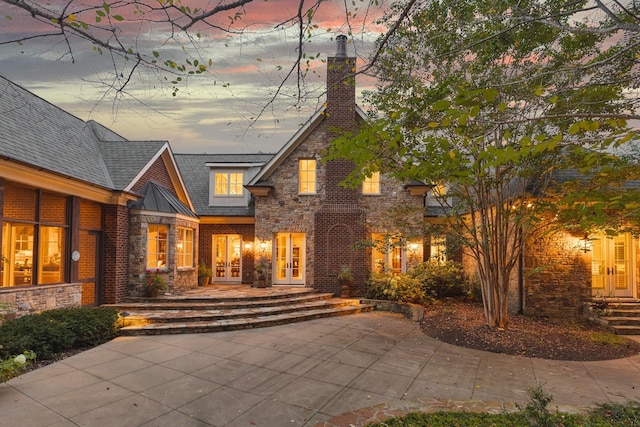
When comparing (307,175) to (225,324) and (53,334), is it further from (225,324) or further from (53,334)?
(53,334)

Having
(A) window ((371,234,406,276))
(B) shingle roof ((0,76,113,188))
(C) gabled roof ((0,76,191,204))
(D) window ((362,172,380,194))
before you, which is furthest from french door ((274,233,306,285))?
(B) shingle roof ((0,76,113,188))

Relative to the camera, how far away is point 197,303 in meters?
11.0

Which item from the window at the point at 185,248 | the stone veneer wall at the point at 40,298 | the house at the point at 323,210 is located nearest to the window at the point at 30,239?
the stone veneer wall at the point at 40,298

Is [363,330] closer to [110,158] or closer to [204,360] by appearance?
[204,360]

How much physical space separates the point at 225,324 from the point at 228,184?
9.16 metres

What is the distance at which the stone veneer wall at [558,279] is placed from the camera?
11.4 meters

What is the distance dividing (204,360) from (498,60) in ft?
32.3

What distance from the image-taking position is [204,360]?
6832 millimetres

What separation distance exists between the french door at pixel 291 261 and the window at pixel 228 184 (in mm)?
3679

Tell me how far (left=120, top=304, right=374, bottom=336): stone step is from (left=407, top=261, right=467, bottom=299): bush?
3.64 meters

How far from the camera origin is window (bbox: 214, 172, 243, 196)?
56.1 feet

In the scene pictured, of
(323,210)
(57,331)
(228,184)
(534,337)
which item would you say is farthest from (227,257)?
(534,337)

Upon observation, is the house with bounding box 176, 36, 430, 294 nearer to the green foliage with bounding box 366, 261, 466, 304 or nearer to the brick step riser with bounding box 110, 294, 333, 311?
the green foliage with bounding box 366, 261, 466, 304

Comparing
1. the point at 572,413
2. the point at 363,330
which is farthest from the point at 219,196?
the point at 572,413
